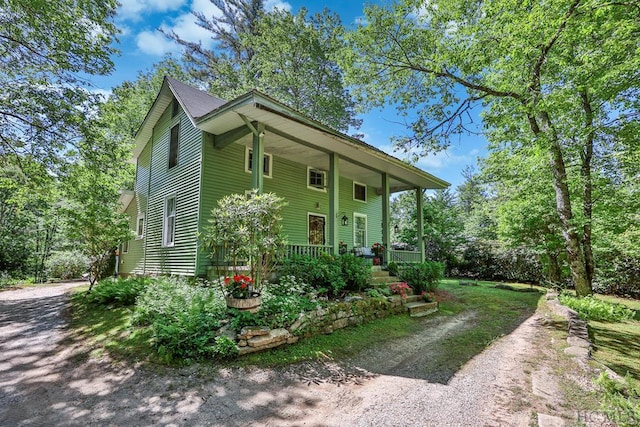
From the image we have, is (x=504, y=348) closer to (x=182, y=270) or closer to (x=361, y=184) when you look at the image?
(x=182, y=270)

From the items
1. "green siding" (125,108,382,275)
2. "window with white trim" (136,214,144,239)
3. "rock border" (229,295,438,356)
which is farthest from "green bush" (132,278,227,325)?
"window with white trim" (136,214,144,239)

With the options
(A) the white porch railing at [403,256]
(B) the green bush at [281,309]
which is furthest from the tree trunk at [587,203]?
(B) the green bush at [281,309]

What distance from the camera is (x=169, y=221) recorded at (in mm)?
10211

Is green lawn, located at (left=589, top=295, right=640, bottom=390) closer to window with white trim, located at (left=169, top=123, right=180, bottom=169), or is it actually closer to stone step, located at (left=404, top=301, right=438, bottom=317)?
stone step, located at (left=404, top=301, right=438, bottom=317)

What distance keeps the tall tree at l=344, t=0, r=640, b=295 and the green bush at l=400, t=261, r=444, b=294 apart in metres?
3.88

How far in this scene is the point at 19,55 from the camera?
26.2 ft

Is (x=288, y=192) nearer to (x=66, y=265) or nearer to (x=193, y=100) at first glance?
(x=193, y=100)

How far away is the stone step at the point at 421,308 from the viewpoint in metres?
7.63

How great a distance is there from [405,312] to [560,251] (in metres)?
8.75

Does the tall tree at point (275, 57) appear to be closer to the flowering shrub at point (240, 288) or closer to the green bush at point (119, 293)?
the green bush at point (119, 293)

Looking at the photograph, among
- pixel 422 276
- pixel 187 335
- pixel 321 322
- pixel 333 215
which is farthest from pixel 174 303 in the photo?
pixel 422 276

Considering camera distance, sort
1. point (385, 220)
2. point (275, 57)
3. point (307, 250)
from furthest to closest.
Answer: point (275, 57)
point (385, 220)
point (307, 250)

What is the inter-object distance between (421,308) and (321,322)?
3476 millimetres

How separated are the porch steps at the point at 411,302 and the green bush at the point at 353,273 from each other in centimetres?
95
